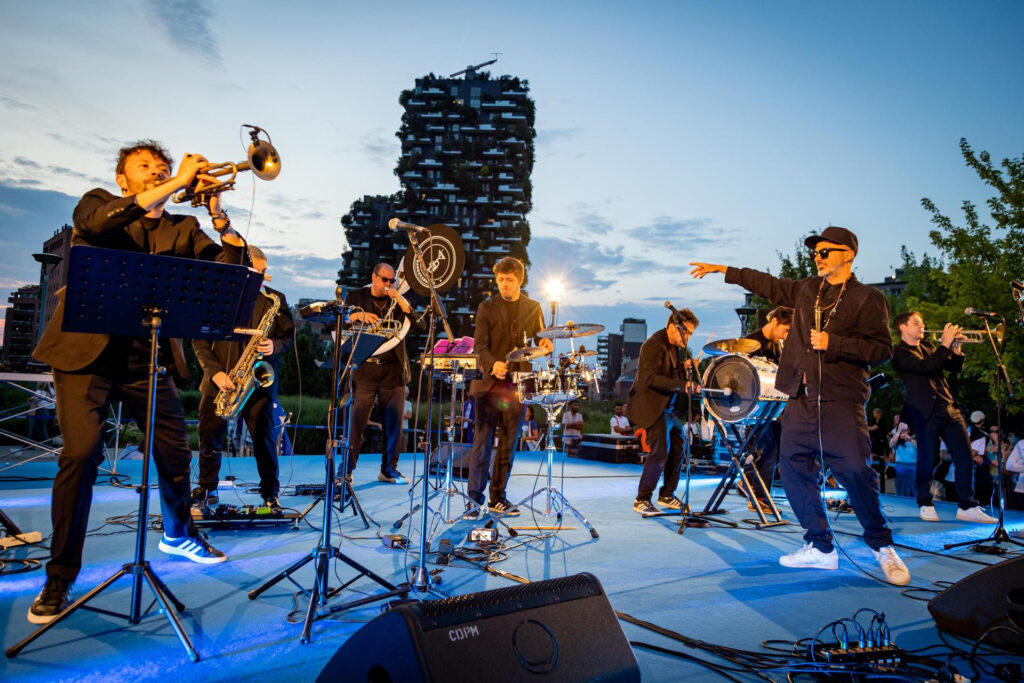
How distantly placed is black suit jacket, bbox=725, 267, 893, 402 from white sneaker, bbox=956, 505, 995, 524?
14.2 ft

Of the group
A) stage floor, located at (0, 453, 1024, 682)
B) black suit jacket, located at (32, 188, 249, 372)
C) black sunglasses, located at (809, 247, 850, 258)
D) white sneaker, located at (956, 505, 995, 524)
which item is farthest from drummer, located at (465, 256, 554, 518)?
white sneaker, located at (956, 505, 995, 524)

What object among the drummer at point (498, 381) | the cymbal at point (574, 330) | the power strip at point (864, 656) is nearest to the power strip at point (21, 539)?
the drummer at point (498, 381)

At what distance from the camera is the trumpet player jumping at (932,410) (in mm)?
7262

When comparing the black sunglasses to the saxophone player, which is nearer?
the black sunglasses

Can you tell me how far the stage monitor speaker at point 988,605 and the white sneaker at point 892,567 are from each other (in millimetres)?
1018

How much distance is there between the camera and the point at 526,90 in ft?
197

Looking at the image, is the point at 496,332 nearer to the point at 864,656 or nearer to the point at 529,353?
the point at 529,353

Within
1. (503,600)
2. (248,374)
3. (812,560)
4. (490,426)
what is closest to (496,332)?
(490,426)

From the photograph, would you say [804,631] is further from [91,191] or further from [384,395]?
[384,395]

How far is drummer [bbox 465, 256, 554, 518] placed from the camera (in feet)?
19.9

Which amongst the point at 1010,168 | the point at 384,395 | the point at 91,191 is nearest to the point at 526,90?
the point at 1010,168

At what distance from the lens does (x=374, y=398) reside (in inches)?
308

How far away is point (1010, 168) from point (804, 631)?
18931 mm

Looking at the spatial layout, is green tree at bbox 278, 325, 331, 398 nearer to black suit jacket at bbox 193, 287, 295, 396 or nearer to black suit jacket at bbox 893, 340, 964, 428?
black suit jacket at bbox 193, 287, 295, 396
